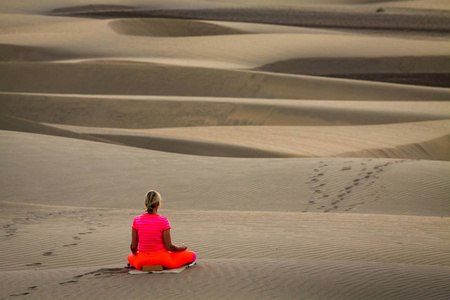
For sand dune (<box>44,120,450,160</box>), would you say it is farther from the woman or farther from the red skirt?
the woman

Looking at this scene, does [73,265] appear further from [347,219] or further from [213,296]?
[347,219]

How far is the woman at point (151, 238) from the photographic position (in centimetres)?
544

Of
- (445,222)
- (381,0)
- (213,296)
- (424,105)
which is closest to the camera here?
(213,296)

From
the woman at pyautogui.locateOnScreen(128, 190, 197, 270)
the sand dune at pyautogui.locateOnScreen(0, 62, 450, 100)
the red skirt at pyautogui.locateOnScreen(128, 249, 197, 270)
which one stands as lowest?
the red skirt at pyautogui.locateOnScreen(128, 249, 197, 270)

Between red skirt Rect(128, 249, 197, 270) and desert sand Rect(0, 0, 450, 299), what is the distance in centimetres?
11

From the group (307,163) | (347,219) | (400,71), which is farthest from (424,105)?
(347,219)

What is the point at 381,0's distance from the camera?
218 ft

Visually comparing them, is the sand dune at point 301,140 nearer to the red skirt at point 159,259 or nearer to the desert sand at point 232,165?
the desert sand at point 232,165

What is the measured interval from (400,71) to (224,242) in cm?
2689

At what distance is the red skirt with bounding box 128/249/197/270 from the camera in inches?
223

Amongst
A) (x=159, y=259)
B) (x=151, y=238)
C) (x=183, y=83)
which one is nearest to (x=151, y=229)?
(x=151, y=238)

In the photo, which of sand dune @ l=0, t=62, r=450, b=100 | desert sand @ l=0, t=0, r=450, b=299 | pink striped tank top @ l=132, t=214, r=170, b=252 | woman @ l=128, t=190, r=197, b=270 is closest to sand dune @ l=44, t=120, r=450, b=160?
desert sand @ l=0, t=0, r=450, b=299

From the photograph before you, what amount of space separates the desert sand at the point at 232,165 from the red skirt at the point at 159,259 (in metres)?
0.11

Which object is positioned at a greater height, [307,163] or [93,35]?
[93,35]
